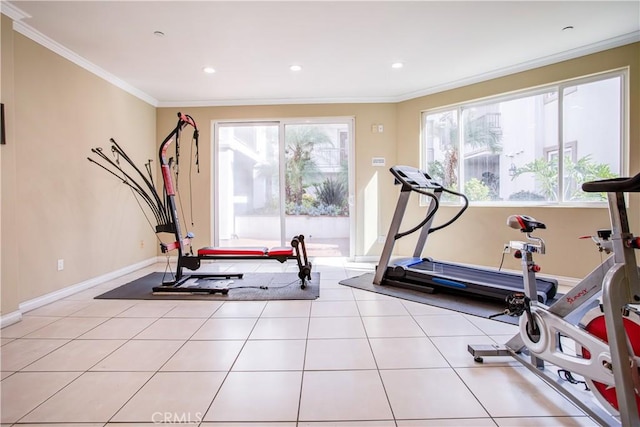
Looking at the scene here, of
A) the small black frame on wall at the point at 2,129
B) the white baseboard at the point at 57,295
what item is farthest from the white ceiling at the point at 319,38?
the white baseboard at the point at 57,295

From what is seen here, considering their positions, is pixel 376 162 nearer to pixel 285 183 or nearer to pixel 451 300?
pixel 285 183

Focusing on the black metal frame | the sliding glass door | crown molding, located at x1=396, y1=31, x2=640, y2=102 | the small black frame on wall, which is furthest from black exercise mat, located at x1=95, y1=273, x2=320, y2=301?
crown molding, located at x1=396, y1=31, x2=640, y2=102

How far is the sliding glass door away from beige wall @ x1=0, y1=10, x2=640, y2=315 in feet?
0.71

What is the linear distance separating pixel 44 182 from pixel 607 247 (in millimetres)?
4407

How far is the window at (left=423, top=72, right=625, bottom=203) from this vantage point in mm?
3393

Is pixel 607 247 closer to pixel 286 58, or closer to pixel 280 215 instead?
pixel 286 58

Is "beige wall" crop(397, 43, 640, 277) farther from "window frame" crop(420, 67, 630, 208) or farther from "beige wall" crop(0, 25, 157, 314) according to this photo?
"beige wall" crop(0, 25, 157, 314)

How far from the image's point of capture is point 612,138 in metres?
3.34

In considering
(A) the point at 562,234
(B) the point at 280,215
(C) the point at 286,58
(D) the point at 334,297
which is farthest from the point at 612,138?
(B) the point at 280,215

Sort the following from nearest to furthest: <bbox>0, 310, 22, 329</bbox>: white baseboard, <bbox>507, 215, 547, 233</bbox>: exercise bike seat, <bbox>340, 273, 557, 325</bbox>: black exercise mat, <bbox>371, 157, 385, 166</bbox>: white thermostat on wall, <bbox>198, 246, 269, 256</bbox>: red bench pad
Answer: <bbox>507, 215, 547, 233</bbox>: exercise bike seat, <bbox>0, 310, 22, 329</bbox>: white baseboard, <bbox>340, 273, 557, 325</bbox>: black exercise mat, <bbox>198, 246, 269, 256</bbox>: red bench pad, <bbox>371, 157, 385, 166</bbox>: white thermostat on wall

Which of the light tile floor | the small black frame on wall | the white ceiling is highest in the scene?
the white ceiling

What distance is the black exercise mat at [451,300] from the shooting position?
8.93 ft

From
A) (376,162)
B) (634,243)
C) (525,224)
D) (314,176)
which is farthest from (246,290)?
(634,243)

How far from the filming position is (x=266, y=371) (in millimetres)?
1815
